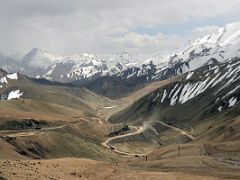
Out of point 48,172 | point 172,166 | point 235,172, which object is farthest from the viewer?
point 172,166

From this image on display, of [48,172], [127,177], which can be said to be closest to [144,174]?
[127,177]

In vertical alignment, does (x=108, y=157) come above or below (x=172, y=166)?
above

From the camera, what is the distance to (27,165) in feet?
266

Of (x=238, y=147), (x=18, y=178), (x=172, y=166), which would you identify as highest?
(x=238, y=147)

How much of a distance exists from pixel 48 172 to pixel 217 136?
4983 inches

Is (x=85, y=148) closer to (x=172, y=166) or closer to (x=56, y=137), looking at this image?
(x=56, y=137)

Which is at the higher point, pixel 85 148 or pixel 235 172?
pixel 85 148

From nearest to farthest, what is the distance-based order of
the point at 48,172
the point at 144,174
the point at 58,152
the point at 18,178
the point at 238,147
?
the point at 18,178 → the point at 48,172 → the point at 144,174 → the point at 238,147 → the point at 58,152

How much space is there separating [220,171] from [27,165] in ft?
127

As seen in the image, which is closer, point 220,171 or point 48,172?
point 48,172

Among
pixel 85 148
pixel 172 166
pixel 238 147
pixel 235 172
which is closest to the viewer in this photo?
pixel 235 172

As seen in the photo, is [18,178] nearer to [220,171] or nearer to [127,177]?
[127,177]

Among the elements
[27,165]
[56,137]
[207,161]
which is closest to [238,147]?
[207,161]

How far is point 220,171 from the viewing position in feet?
325
